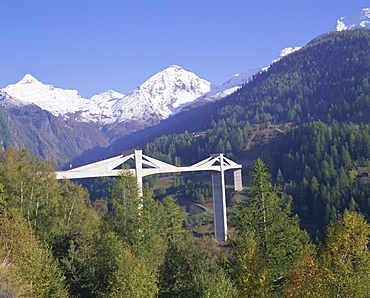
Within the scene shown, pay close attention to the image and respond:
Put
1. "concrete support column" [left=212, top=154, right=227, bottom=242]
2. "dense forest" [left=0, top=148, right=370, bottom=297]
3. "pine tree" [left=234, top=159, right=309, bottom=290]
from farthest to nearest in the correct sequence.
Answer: "concrete support column" [left=212, top=154, right=227, bottom=242]
"pine tree" [left=234, top=159, right=309, bottom=290]
"dense forest" [left=0, top=148, right=370, bottom=297]

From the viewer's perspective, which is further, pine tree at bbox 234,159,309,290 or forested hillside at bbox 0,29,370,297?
pine tree at bbox 234,159,309,290

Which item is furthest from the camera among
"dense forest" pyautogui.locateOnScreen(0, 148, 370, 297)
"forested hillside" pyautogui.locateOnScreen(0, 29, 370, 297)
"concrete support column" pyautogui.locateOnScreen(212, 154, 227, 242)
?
"concrete support column" pyautogui.locateOnScreen(212, 154, 227, 242)

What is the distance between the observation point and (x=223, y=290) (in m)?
21.5

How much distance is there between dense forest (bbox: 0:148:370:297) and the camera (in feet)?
71.9

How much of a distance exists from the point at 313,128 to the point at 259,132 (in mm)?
39174

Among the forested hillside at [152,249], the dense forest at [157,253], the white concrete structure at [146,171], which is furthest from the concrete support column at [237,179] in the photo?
the dense forest at [157,253]

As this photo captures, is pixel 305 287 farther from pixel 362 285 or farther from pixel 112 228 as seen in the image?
pixel 112 228

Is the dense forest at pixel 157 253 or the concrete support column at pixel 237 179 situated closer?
the dense forest at pixel 157 253

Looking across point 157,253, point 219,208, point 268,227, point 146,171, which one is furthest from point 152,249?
point 219,208

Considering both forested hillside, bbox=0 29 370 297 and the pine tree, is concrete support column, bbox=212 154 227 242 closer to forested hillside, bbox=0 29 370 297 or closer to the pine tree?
forested hillside, bbox=0 29 370 297

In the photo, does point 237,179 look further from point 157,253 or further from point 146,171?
point 157,253

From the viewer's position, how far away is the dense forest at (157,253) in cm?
2192

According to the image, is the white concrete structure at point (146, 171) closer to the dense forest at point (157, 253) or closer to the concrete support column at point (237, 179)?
the dense forest at point (157, 253)

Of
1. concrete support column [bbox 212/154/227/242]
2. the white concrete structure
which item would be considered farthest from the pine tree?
concrete support column [bbox 212/154/227/242]
